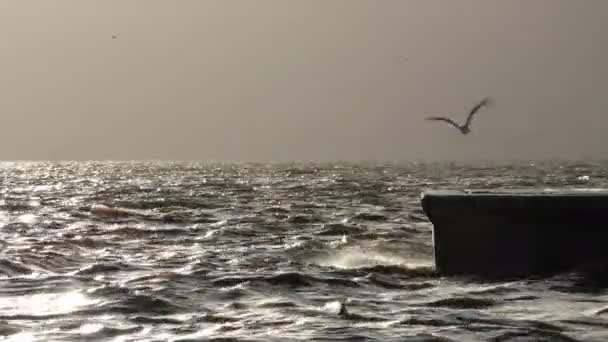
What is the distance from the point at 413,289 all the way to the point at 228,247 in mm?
5130

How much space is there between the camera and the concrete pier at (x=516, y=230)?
36.2 feet

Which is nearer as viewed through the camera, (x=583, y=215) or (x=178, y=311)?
(x=178, y=311)

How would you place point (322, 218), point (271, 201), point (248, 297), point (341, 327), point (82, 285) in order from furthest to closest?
point (271, 201)
point (322, 218)
point (82, 285)
point (248, 297)
point (341, 327)

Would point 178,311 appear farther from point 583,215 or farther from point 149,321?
point 583,215

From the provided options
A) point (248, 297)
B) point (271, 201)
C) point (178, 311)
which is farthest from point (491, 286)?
point (271, 201)

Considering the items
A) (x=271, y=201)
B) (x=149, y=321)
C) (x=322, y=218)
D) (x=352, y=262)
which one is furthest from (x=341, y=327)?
(x=271, y=201)

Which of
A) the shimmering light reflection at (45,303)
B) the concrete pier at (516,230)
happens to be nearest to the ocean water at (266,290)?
the shimmering light reflection at (45,303)

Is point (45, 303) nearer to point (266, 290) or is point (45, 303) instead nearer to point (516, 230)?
point (266, 290)

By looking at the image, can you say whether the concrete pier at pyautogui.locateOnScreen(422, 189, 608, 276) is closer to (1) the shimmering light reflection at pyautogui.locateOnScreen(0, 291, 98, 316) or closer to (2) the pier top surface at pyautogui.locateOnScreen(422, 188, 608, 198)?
(2) the pier top surface at pyautogui.locateOnScreen(422, 188, 608, 198)

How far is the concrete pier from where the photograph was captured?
11.0 meters

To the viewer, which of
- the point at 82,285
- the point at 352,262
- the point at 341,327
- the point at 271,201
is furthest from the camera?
the point at 271,201

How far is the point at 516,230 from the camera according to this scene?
37.2 ft

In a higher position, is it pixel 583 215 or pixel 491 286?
pixel 583 215

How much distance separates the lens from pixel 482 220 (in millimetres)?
11430
